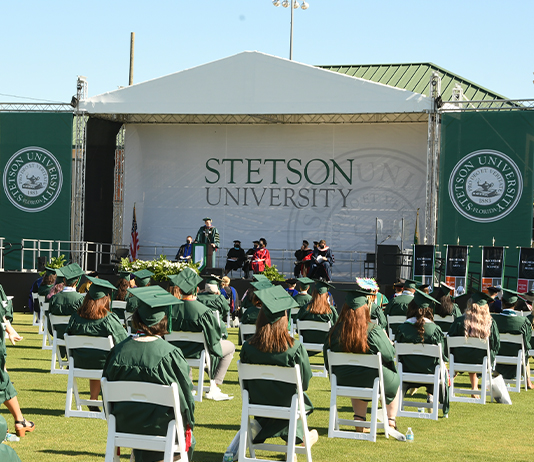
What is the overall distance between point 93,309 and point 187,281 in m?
1.00

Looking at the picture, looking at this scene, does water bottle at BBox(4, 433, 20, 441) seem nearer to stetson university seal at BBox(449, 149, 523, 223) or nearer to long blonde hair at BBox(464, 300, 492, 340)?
long blonde hair at BBox(464, 300, 492, 340)

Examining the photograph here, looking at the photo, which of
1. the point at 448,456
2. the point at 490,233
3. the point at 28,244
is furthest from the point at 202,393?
the point at 28,244

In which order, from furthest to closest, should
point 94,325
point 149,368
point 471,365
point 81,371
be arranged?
point 471,365 < point 94,325 < point 81,371 < point 149,368

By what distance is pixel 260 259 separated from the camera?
1898cm

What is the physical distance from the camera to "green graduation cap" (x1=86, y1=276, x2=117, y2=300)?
636 centimetres

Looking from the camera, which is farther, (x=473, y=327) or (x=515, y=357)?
(x=515, y=357)

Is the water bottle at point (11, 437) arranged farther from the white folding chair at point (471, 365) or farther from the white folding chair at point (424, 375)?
the white folding chair at point (471, 365)

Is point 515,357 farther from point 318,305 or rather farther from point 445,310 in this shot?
point 318,305

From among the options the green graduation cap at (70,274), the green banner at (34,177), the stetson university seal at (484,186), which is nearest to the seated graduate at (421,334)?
the green graduation cap at (70,274)

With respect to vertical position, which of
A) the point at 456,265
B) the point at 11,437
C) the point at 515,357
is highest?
the point at 456,265

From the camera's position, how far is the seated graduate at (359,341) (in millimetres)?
5445

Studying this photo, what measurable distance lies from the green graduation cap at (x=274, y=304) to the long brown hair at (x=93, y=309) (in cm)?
218

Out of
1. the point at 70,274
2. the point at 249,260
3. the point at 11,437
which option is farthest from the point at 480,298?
the point at 249,260

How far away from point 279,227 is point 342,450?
15908mm
